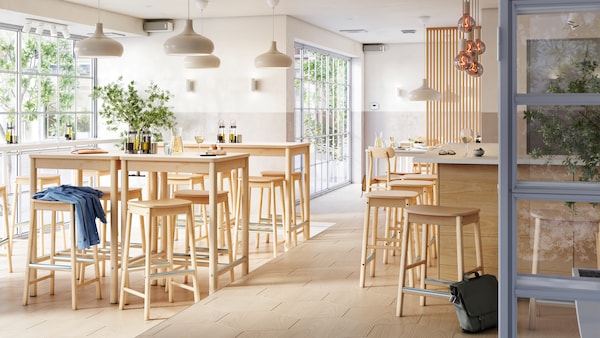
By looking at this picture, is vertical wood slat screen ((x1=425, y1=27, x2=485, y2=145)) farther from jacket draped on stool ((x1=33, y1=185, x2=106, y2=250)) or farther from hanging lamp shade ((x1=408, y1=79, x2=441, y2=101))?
jacket draped on stool ((x1=33, y1=185, x2=106, y2=250))

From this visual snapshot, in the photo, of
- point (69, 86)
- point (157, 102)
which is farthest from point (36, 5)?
point (157, 102)

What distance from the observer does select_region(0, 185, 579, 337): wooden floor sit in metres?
4.42

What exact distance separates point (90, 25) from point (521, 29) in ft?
24.5

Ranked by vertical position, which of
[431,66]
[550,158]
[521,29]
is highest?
[431,66]

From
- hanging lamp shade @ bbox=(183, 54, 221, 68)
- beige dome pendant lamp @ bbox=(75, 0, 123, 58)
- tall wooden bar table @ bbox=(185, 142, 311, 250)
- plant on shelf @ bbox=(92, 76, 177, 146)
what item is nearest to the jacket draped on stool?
beige dome pendant lamp @ bbox=(75, 0, 123, 58)

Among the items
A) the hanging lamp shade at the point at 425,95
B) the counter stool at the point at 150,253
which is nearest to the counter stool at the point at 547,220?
the counter stool at the point at 150,253

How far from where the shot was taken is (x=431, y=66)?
12.3 metres

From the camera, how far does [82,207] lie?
17.1 ft

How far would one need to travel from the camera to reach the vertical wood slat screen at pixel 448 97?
1202cm

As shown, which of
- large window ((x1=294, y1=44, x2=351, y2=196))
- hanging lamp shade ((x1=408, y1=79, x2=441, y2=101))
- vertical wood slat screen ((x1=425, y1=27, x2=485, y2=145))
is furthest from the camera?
vertical wood slat screen ((x1=425, y1=27, x2=485, y2=145))

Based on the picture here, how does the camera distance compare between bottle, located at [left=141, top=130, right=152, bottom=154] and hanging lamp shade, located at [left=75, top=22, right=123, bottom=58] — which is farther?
hanging lamp shade, located at [left=75, top=22, right=123, bottom=58]

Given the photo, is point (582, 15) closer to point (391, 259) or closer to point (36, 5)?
point (391, 259)

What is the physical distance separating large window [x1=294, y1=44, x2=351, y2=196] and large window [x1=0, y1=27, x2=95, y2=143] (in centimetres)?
314

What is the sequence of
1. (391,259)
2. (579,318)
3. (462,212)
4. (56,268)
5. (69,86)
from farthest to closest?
(69,86)
(391,259)
(56,268)
(462,212)
(579,318)
